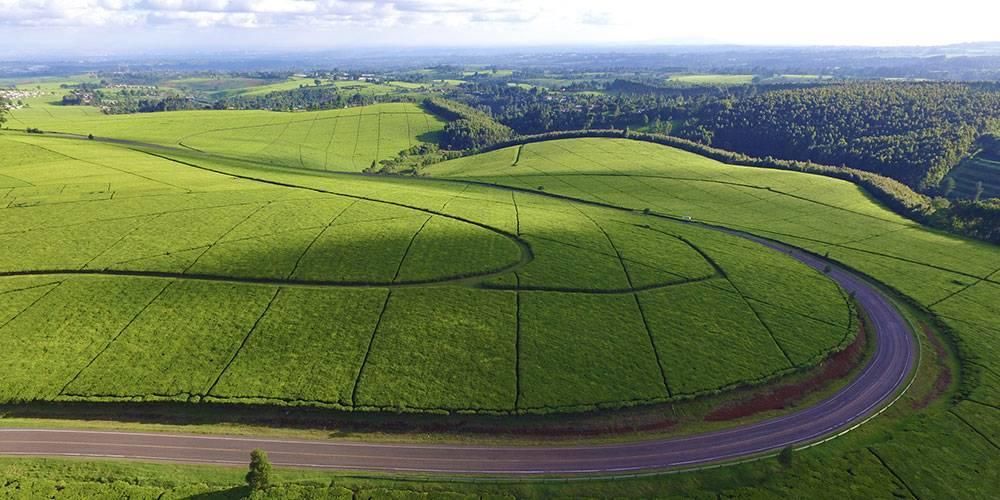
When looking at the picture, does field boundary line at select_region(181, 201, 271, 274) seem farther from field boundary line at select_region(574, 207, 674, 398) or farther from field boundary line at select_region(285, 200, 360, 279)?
field boundary line at select_region(574, 207, 674, 398)

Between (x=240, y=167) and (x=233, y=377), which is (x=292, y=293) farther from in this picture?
(x=240, y=167)

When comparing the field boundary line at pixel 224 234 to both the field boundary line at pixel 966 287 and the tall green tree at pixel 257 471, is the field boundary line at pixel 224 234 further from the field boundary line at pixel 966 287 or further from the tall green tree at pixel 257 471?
the field boundary line at pixel 966 287

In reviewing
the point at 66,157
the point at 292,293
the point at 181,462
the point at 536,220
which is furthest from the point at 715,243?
the point at 66,157

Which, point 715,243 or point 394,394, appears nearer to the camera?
point 394,394

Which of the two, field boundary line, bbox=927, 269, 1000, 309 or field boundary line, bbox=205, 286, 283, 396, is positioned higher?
field boundary line, bbox=205, 286, 283, 396

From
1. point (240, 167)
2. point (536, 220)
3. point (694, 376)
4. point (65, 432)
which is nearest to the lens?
point (65, 432)

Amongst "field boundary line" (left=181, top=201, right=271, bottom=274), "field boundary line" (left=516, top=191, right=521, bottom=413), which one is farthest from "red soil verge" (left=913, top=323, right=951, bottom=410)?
"field boundary line" (left=181, top=201, right=271, bottom=274)
